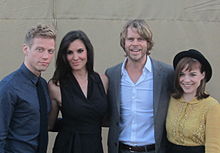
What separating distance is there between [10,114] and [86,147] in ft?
2.66

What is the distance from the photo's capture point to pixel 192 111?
9.70ft

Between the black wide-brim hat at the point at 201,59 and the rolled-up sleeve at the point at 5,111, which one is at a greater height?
the black wide-brim hat at the point at 201,59

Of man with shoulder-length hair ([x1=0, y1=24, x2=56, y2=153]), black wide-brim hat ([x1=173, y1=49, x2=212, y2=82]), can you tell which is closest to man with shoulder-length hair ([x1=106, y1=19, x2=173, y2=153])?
black wide-brim hat ([x1=173, y1=49, x2=212, y2=82])

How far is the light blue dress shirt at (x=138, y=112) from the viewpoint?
10.4 feet

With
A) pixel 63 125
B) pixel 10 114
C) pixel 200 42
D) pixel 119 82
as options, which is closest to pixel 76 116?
pixel 63 125

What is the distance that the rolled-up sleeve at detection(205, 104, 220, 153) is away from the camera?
110 inches

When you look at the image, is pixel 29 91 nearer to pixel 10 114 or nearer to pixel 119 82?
pixel 10 114

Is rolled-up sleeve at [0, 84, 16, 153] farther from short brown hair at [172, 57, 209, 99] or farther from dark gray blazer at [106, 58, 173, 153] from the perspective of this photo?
short brown hair at [172, 57, 209, 99]

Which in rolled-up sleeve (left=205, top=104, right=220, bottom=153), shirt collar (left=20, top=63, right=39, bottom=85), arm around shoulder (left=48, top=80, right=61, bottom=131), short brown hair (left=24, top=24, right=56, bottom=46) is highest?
short brown hair (left=24, top=24, right=56, bottom=46)

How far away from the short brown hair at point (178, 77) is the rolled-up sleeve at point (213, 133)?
226 millimetres

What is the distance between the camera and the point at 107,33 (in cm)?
479

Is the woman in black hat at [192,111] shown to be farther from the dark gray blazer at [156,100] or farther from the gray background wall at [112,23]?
the gray background wall at [112,23]

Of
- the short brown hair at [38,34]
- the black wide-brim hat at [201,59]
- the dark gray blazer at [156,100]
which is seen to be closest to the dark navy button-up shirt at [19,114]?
the short brown hair at [38,34]

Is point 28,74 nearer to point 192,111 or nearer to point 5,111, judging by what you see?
point 5,111
